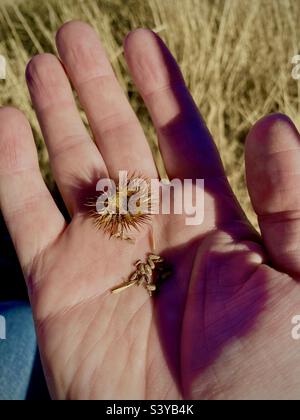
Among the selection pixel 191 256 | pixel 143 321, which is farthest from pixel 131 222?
pixel 143 321

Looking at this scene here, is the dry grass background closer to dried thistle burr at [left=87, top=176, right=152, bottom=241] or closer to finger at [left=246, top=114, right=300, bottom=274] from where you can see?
A: dried thistle burr at [left=87, top=176, right=152, bottom=241]

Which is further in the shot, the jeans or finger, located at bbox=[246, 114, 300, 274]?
the jeans

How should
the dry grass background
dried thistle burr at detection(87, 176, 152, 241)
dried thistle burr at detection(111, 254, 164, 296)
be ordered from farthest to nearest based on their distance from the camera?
the dry grass background
dried thistle burr at detection(87, 176, 152, 241)
dried thistle burr at detection(111, 254, 164, 296)

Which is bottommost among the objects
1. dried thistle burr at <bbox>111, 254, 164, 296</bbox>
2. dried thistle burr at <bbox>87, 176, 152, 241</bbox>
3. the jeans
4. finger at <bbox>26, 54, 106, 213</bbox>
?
the jeans

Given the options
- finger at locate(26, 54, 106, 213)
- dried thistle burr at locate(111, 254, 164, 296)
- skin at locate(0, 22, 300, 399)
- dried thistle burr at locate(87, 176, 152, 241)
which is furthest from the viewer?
finger at locate(26, 54, 106, 213)

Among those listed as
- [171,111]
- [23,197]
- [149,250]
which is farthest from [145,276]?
[171,111]

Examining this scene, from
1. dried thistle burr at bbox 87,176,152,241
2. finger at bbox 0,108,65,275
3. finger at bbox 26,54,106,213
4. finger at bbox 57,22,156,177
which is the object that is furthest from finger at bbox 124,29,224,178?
finger at bbox 0,108,65,275

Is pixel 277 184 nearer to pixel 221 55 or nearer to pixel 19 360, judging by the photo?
pixel 19 360
